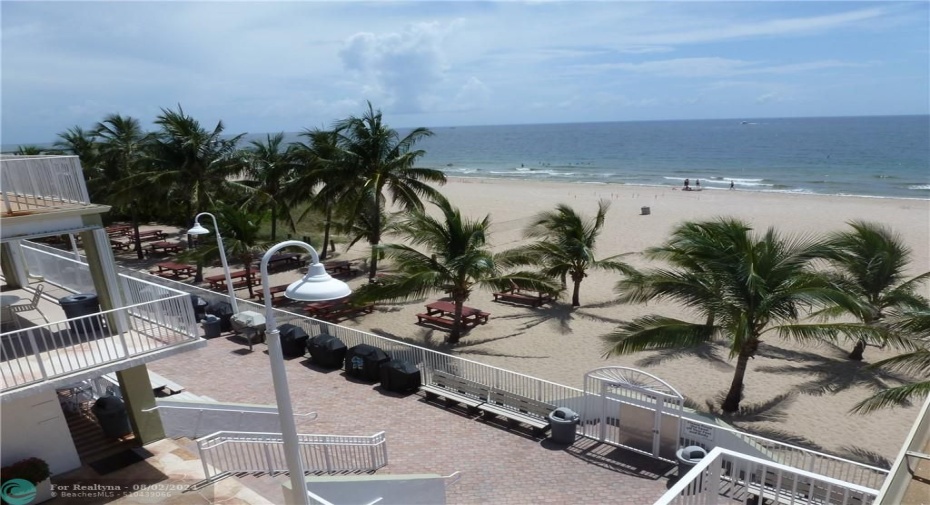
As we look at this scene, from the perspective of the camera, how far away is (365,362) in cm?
1340

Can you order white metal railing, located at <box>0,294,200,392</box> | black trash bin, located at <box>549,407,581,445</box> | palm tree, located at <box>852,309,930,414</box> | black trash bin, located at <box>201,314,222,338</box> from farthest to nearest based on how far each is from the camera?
black trash bin, located at <box>201,314,222,338</box> < black trash bin, located at <box>549,407,581,445</box> < palm tree, located at <box>852,309,930,414</box> < white metal railing, located at <box>0,294,200,392</box>

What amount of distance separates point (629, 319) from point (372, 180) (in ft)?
33.9

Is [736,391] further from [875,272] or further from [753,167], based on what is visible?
[753,167]

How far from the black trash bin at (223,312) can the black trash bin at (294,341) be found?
112 inches

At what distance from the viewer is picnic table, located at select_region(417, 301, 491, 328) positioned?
61.2 feet

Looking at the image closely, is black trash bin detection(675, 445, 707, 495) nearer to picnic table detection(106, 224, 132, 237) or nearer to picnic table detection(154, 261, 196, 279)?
picnic table detection(154, 261, 196, 279)

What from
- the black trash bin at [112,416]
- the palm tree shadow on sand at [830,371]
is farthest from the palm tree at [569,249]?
the black trash bin at [112,416]

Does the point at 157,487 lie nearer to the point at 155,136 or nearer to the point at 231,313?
the point at 231,313

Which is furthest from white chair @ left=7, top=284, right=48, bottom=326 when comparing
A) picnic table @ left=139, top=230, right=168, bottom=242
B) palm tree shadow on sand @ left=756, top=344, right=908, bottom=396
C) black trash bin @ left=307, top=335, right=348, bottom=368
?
picnic table @ left=139, top=230, right=168, bottom=242

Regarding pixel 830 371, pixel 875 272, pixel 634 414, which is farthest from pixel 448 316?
pixel 875 272

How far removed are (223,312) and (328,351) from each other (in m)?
5.20

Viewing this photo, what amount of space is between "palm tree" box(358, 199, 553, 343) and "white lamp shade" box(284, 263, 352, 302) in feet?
32.5

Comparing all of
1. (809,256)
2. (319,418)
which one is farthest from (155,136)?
(809,256)

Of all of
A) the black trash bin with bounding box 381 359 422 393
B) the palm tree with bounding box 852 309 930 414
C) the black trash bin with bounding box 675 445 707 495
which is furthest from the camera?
the black trash bin with bounding box 381 359 422 393
